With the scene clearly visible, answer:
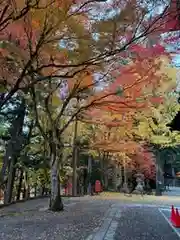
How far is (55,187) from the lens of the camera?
1418 centimetres

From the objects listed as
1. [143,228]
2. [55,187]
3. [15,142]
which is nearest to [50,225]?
[143,228]

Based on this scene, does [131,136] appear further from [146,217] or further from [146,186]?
[146,217]

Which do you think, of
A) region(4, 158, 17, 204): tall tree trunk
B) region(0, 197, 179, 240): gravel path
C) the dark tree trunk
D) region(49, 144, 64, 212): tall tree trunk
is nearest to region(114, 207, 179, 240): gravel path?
region(0, 197, 179, 240): gravel path

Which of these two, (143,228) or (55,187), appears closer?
(143,228)

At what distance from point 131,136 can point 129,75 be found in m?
13.2

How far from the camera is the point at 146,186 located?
34.7 meters

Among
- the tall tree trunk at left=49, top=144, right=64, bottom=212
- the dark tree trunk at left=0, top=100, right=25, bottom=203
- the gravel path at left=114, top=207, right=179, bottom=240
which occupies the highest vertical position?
the dark tree trunk at left=0, top=100, right=25, bottom=203

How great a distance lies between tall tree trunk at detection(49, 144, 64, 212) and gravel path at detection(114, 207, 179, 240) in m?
2.40

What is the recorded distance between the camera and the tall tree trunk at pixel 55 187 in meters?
13.9

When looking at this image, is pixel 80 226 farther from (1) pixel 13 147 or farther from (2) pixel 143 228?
(1) pixel 13 147

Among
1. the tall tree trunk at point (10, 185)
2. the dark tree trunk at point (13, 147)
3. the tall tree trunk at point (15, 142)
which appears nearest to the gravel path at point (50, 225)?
the tall tree trunk at point (10, 185)

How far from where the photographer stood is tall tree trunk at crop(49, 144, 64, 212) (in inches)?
548

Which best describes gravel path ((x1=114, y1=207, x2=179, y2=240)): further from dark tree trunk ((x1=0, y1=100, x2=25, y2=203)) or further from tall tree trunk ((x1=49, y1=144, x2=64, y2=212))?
dark tree trunk ((x1=0, y1=100, x2=25, y2=203))

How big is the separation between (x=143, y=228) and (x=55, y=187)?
476 cm
